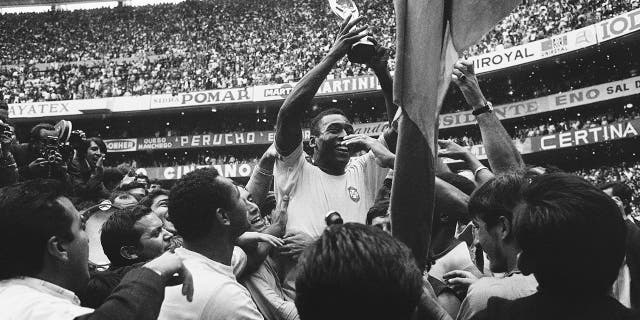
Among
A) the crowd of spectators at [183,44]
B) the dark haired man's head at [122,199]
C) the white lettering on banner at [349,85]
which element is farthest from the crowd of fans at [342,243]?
the crowd of spectators at [183,44]

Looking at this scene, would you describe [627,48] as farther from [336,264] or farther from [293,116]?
[336,264]

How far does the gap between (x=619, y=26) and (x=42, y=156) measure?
20934 millimetres

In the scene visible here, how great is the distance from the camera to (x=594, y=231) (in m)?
1.43

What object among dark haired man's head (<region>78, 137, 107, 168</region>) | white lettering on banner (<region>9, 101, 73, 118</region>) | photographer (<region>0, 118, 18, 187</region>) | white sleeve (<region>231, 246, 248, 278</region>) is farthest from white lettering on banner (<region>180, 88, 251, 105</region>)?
white sleeve (<region>231, 246, 248, 278</region>)

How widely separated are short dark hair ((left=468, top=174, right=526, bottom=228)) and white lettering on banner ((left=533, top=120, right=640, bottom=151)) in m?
21.4

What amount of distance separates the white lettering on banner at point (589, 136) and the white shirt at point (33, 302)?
22430 millimetres

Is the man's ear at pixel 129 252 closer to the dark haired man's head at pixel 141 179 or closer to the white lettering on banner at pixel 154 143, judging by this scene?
the dark haired man's head at pixel 141 179

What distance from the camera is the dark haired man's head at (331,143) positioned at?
3.28 m

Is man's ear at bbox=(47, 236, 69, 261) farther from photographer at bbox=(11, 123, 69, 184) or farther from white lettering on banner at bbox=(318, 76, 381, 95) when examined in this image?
white lettering on banner at bbox=(318, 76, 381, 95)

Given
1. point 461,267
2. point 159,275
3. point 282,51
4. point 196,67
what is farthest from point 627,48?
point 159,275

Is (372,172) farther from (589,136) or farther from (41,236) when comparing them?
(589,136)

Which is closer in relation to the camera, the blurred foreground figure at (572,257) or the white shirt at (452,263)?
the blurred foreground figure at (572,257)

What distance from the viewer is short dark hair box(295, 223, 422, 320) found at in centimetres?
114

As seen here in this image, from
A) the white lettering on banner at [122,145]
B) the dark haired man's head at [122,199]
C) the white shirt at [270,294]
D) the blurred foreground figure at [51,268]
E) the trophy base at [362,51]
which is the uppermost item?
the white lettering on banner at [122,145]
